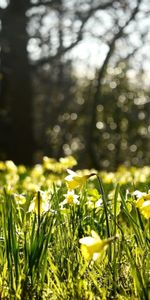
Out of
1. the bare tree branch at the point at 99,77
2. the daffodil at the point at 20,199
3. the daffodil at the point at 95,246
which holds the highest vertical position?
the bare tree branch at the point at 99,77

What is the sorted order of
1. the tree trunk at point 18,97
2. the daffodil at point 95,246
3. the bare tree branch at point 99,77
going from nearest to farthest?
1. the daffodil at point 95,246
2. the bare tree branch at point 99,77
3. the tree trunk at point 18,97

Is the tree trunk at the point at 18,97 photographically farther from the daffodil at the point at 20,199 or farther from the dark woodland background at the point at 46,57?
the daffodil at the point at 20,199

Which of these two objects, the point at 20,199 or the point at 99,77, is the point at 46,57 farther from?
the point at 20,199

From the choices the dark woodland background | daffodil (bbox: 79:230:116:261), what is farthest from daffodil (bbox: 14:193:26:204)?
the dark woodland background

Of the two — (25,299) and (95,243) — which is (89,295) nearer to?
(25,299)

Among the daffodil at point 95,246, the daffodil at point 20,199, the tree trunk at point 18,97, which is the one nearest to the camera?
the daffodil at point 95,246

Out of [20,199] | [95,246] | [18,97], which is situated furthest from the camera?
[18,97]

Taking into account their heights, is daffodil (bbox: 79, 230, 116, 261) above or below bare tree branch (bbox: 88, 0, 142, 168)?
below

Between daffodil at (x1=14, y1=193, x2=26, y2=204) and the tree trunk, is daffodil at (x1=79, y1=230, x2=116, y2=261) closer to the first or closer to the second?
daffodil at (x1=14, y1=193, x2=26, y2=204)

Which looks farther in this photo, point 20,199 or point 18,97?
point 18,97

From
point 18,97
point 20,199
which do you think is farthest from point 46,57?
point 20,199

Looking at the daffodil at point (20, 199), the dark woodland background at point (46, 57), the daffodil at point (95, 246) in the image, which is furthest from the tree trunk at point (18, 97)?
the daffodil at point (95, 246)

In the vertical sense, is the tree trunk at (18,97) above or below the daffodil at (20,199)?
above
